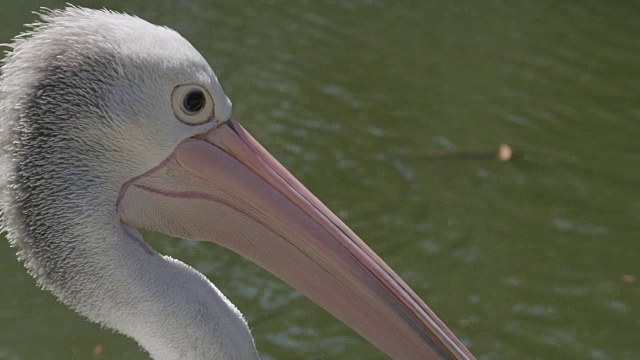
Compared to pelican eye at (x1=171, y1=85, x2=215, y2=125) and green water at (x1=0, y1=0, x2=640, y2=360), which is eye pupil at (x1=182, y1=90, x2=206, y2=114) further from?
green water at (x1=0, y1=0, x2=640, y2=360)

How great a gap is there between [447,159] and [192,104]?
426 centimetres

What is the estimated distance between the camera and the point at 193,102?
2439mm

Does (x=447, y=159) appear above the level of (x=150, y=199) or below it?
below

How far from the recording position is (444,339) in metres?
2.54

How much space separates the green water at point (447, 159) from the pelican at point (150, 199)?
8.16 feet

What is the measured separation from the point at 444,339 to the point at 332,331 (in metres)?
2.64

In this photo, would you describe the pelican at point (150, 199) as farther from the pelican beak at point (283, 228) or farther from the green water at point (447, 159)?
the green water at point (447, 159)

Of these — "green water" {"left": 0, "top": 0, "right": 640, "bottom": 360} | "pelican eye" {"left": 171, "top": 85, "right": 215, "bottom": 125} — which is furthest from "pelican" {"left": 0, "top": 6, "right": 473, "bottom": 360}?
"green water" {"left": 0, "top": 0, "right": 640, "bottom": 360}

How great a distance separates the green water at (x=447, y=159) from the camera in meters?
5.17

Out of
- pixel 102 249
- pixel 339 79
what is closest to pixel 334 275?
pixel 102 249

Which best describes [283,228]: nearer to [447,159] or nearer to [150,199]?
[150,199]

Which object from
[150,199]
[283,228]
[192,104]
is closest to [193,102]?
[192,104]

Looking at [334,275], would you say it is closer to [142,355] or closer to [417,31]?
[142,355]

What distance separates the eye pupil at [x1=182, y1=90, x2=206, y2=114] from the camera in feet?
7.95
